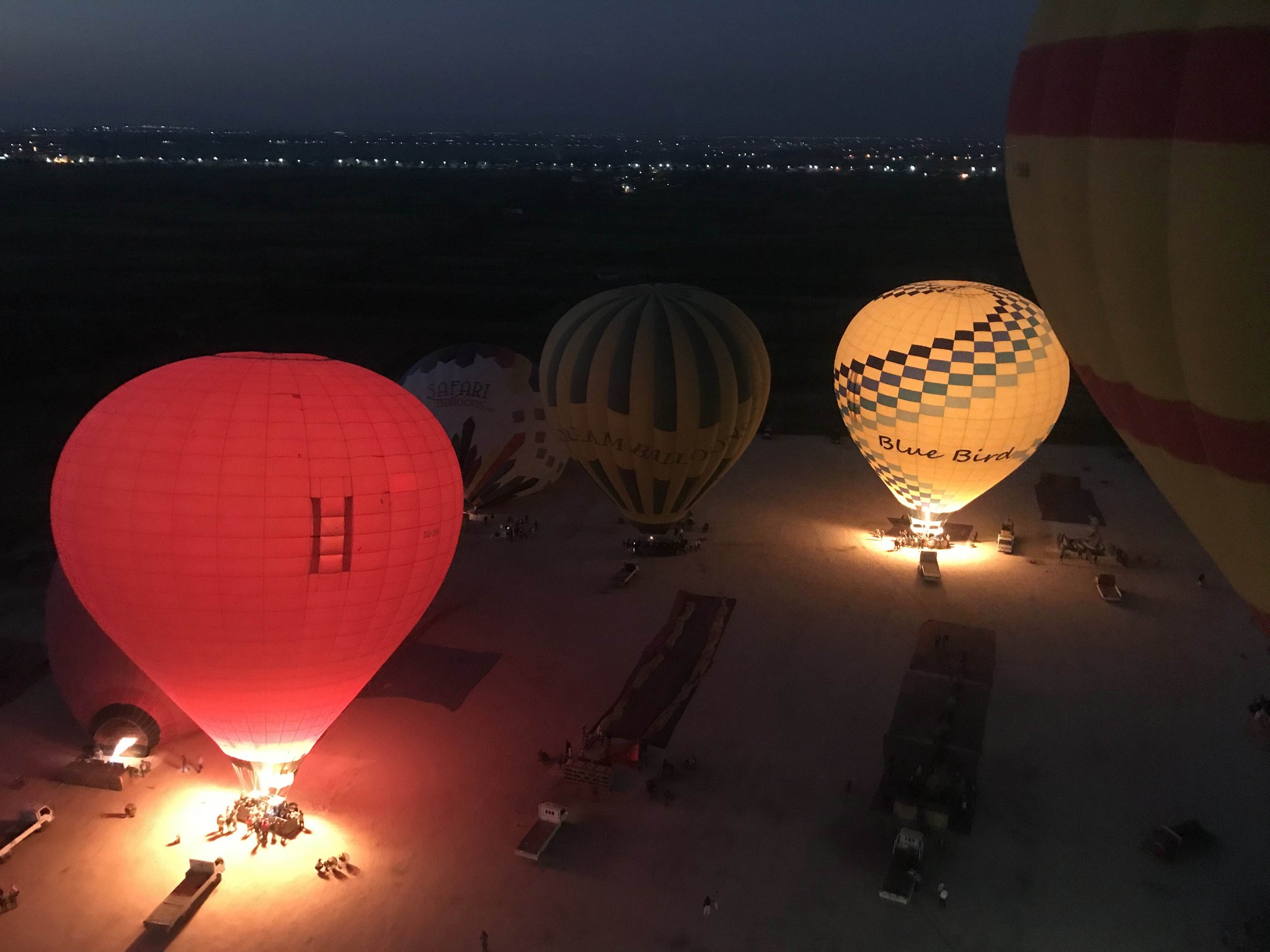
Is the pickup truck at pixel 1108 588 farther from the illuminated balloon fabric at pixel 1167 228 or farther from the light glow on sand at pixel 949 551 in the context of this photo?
the illuminated balloon fabric at pixel 1167 228

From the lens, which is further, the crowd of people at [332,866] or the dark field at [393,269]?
the dark field at [393,269]

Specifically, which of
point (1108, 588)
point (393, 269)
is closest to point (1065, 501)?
point (1108, 588)

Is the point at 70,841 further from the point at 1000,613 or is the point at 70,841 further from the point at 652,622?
the point at 1000,613

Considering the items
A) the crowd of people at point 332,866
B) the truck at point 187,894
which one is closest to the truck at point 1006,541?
the crowd of people at point 332,866

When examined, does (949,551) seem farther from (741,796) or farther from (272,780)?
(272,780)

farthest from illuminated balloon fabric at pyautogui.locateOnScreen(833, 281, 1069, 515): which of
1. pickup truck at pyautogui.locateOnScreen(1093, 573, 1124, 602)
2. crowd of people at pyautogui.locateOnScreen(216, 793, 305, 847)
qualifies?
crowd of people at pyautogui.locateOnScreen(216, 793, 305, 847)

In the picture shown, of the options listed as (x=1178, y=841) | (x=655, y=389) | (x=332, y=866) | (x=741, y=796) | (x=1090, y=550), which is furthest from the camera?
(x=1090, y=550)
